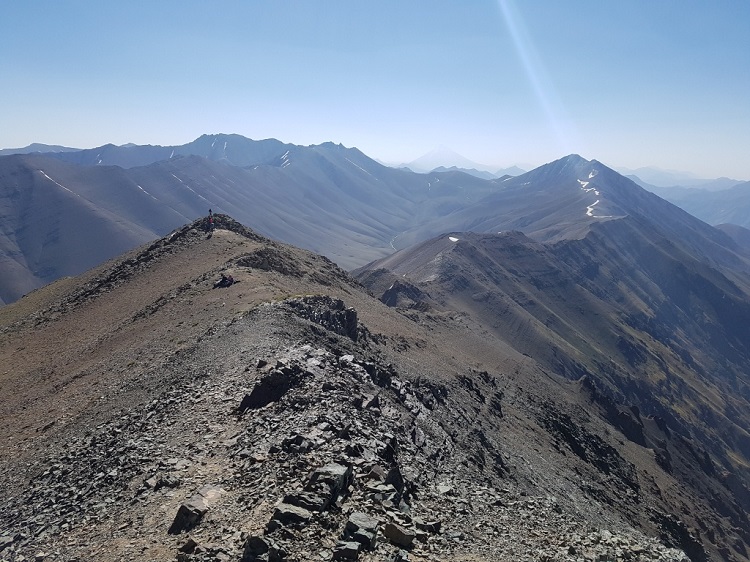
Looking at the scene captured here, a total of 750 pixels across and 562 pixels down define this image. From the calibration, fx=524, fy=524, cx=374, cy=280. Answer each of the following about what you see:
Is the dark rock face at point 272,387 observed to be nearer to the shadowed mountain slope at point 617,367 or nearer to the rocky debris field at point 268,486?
the rocky debris field at point 268,486

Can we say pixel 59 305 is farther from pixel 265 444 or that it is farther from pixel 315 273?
pixel 265 444

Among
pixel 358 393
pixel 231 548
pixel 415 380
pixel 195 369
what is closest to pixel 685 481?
pixel 415 380

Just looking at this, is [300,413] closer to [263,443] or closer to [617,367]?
[263,443]

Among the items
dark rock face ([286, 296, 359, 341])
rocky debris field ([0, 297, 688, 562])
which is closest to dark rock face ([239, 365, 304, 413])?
rocky debris field ([0, 297, 688, 562])

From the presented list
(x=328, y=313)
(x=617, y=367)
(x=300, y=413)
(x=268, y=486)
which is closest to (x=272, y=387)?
(x=300, y=413)

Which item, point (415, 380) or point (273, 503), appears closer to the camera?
point (273, 503)

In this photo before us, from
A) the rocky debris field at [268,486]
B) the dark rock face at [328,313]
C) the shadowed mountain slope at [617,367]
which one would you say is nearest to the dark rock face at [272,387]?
the rocky debris field at [268,486]

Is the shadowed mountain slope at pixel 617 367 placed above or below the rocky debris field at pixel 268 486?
below
